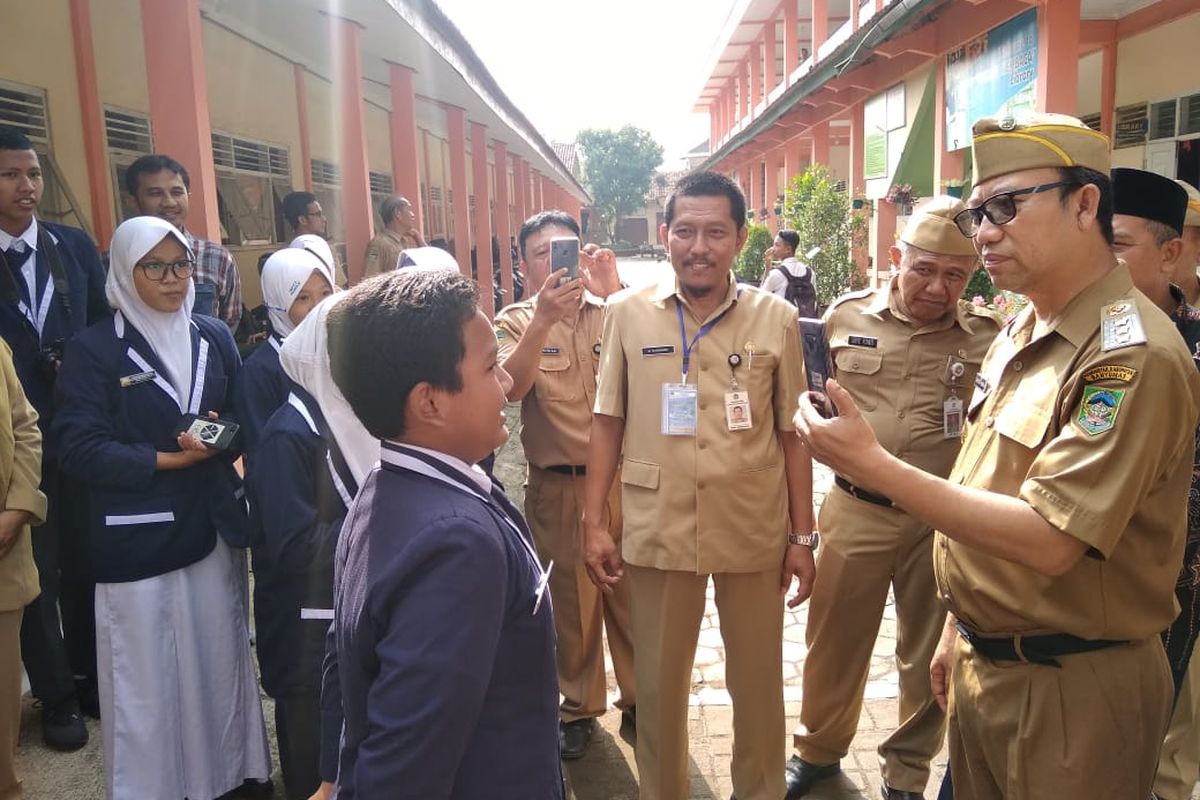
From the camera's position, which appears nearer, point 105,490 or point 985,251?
point 985,251

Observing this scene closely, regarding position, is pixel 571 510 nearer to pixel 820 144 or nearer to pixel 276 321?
pixel 276 321

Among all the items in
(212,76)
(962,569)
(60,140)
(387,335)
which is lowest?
(962,569)

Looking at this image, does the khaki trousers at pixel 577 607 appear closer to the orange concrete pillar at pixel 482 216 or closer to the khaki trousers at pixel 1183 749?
the khaki trousers at pixel 1183 749

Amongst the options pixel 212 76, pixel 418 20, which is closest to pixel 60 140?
pixel 212 76

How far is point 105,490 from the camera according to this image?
2574 mm

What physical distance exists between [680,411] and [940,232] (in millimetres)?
1089

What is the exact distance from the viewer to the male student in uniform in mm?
3182

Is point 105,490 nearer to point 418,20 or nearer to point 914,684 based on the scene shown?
point 914,684

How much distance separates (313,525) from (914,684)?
82.1 inches

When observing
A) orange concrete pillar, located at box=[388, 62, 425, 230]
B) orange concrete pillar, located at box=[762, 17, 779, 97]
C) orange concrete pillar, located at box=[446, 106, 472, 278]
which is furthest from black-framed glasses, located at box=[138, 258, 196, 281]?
orange concrete pillar, located at box=[762, 17, 779, 97]

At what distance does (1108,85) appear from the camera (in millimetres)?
8352

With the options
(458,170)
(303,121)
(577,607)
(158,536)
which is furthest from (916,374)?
(458,170)

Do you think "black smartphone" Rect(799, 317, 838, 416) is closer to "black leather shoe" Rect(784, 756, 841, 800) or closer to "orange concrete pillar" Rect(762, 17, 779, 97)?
"black leather shoe" Rect(784, 756, 841, 800)

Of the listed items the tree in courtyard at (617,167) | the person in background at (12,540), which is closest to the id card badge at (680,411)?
the person in background at (12,540)
